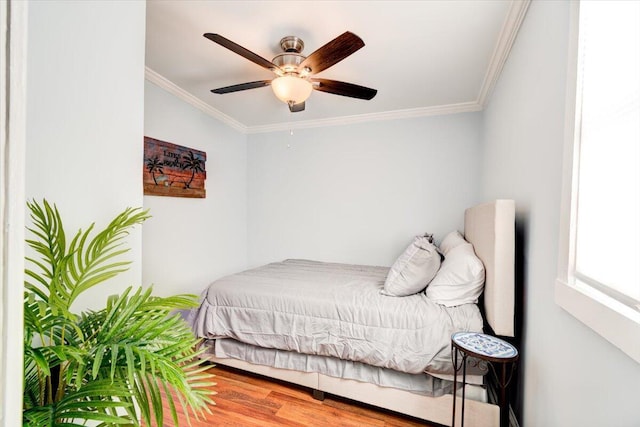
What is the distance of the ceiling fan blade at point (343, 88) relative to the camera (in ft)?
6.68

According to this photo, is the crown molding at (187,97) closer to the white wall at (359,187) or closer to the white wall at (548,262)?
the white wall at (359,187)

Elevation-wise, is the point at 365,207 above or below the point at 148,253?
above

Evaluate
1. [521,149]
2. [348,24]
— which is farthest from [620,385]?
[348,24]

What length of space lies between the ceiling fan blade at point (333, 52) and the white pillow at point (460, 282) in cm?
146

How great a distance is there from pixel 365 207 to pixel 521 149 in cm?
198

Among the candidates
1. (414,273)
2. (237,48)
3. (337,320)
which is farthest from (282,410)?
(237,48)

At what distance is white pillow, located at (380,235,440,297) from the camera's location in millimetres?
2012

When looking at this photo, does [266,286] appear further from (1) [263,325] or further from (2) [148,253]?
(2) [148,253]

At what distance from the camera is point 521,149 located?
160 centimetres

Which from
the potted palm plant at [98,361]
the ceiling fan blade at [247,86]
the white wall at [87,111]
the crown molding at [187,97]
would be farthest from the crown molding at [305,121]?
the potted palm plant at [98,361]

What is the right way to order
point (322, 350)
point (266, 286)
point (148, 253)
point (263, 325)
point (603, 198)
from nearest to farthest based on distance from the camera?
point (603, 198)
point (322, 350)
point (263, 325)
point (266, 286)
point (148, 253)

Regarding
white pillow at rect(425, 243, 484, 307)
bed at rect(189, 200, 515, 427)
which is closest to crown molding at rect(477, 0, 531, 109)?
bed at rect(189, 200, 515, 427)

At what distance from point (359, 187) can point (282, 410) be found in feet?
7.98

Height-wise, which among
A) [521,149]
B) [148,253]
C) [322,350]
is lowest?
[322,350]
